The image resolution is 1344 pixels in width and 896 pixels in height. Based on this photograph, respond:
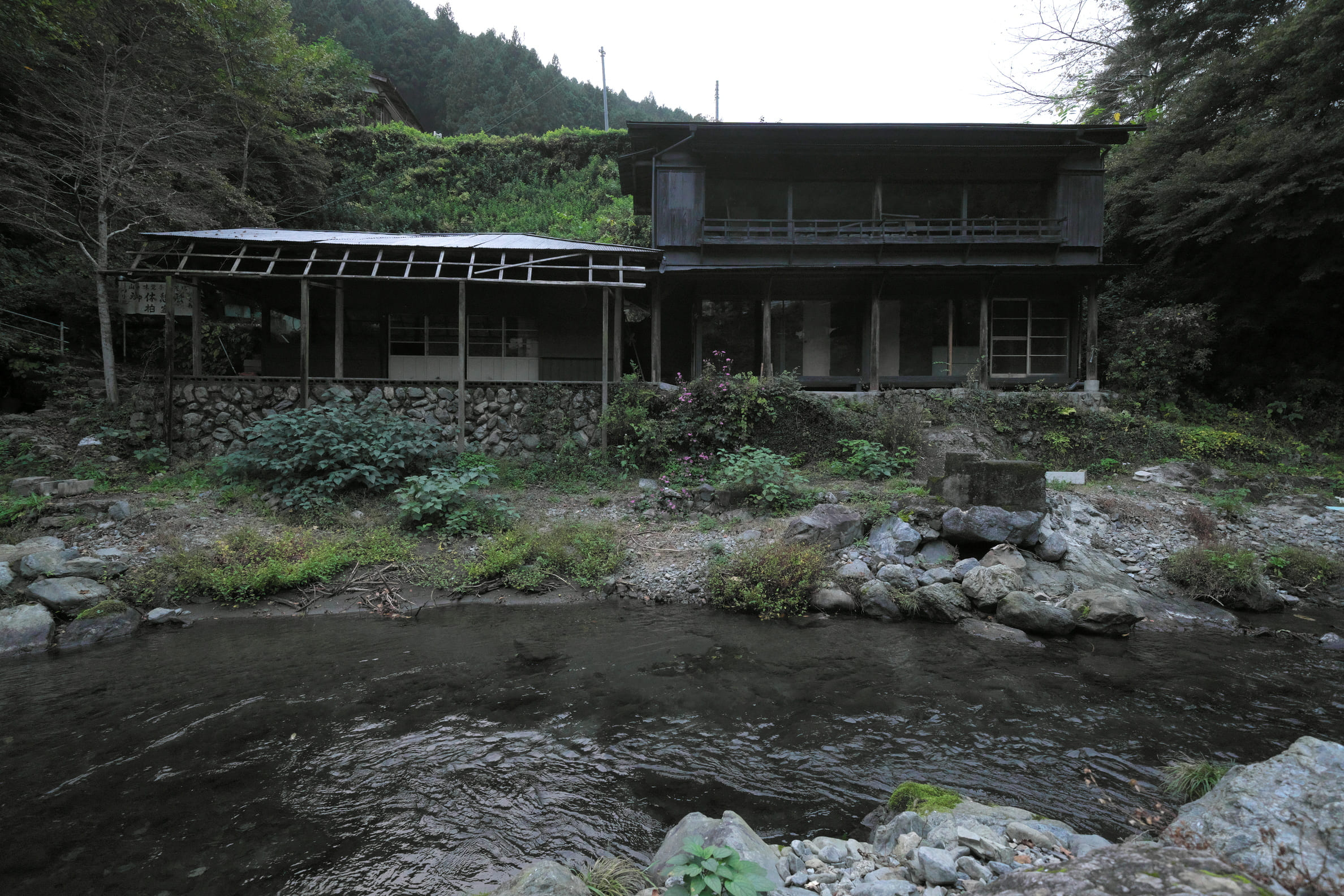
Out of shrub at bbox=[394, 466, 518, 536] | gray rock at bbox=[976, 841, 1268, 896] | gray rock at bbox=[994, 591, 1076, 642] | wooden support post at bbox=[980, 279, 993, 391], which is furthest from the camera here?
wooden support post at bbox=[980, 279, 993, 391]

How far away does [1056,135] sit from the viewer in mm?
15242

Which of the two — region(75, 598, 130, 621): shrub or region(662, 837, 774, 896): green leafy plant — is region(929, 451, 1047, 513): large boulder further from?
region(75, 598, 130, 621): shrub

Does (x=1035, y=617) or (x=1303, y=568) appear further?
(x=1303, y=568)

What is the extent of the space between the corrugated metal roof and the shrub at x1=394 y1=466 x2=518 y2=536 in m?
6.18

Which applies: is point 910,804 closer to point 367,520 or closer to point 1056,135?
point 367,520

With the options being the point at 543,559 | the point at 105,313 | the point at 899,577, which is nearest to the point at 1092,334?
the point at 899,577

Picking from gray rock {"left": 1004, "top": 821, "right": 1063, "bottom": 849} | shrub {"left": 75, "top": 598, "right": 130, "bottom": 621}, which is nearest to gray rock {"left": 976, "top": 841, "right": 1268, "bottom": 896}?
gray rock {"left": 1004, "top": 821, "right": 1063, "bottom": 849}

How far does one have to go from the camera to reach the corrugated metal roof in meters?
12.8

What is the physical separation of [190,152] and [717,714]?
57.9 feet

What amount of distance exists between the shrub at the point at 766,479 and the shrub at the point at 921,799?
21.3 ft

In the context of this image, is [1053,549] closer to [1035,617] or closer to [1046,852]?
[1035,617]

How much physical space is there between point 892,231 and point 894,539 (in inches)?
406

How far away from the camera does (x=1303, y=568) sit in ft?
28.2

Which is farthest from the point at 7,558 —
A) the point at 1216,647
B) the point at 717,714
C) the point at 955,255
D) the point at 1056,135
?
the point at 1056,135
